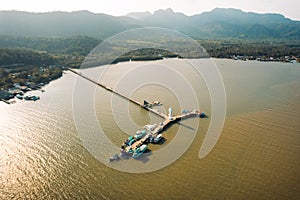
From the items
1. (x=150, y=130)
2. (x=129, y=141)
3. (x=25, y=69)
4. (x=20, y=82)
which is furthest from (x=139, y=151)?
(x=25, y=69)

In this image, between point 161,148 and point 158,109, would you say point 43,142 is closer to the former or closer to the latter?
point 161,148

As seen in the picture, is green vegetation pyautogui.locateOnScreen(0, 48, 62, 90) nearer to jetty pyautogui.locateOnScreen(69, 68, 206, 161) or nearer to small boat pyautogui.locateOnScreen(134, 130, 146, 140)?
jetty pyautogui.locateOnScreen(69, 68, 206, 161)

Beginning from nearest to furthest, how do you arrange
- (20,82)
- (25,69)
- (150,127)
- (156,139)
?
(156,139), (150,127), (20,82), (25,69)

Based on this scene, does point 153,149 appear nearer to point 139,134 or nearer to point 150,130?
point 139,134

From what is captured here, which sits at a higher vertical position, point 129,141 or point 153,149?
point 129,141

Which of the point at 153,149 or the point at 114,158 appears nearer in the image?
the point at 114,158

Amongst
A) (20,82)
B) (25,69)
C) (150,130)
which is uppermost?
(150,130)

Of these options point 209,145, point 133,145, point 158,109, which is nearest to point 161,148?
point 133,145

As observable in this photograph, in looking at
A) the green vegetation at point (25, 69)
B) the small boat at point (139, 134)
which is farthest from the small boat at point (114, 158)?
the green vegetation at point (25, 69)

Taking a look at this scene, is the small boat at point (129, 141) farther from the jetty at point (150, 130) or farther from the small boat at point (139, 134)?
the small boat at point (139, 134)
